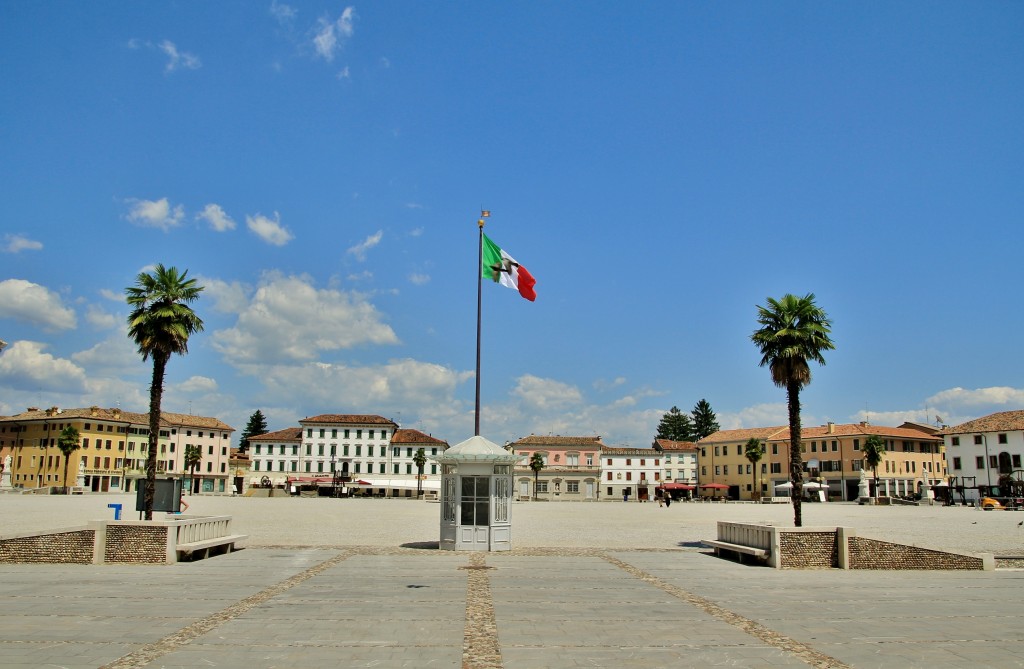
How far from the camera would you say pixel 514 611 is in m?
11.7

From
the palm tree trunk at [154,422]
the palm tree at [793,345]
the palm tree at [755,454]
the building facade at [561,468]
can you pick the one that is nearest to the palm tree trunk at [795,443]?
the palm tree at [793,345]

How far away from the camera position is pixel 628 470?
366 feet

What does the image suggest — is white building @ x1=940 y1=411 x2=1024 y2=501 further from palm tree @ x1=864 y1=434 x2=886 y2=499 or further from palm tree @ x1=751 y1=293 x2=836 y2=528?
palm tree @ x1=751 y1=293 x2=836 y2=528

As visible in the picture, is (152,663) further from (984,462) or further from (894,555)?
(984,462)

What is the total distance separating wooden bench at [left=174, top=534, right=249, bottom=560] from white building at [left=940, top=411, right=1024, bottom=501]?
74.0 meters

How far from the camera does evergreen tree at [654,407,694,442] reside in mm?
132750

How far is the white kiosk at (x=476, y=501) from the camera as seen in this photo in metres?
20.6

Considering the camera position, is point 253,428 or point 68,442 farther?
point 253,428

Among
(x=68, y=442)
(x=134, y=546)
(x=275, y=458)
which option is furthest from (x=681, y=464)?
(x=134, y=546)

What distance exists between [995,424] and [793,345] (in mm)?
69890

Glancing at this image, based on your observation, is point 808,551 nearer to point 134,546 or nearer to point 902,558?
point 902,558

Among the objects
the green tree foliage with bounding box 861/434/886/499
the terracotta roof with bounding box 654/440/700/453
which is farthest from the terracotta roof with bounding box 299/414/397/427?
the green tree foliage with bounding box 861/434/886/499

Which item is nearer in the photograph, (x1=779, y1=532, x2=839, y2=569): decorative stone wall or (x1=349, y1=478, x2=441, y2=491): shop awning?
(x1=779, y1=532, x2=839, y2=569): decorative stone wall

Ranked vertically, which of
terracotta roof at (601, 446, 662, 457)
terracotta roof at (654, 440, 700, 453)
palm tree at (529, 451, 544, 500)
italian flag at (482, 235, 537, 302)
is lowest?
palm tree at (529, 451, 544, 500)
